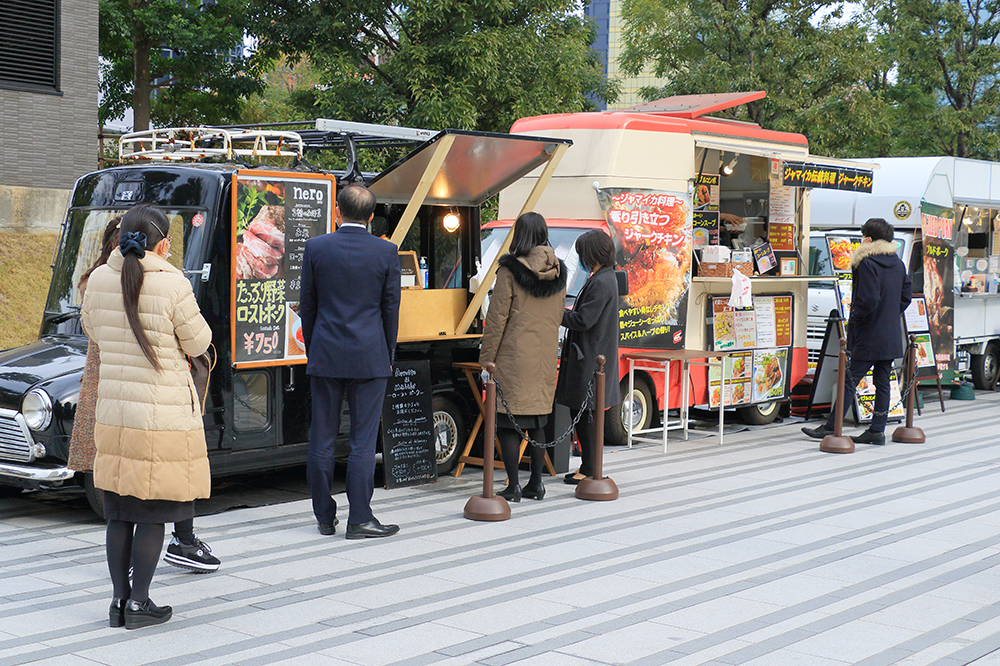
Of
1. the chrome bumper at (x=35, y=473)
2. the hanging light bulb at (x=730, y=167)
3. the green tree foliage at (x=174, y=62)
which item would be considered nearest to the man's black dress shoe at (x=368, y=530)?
the chrome bumper at (x=35, y=473)

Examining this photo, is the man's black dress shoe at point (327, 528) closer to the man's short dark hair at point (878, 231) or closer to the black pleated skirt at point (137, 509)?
the black pleated skirt at point (137, 509)

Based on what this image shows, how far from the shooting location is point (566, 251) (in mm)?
10000

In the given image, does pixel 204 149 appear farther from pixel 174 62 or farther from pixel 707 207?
pixel 174 62

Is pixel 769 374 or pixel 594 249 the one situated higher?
pixel 594 249

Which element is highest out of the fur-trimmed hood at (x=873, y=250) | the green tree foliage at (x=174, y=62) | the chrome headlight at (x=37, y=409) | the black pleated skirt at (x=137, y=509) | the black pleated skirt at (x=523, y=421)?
the green tree foliage at (x=174, y=62)

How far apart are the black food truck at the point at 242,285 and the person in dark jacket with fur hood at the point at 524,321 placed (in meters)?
0.81

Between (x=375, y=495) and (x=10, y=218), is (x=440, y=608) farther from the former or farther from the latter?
(x=10, y=218)

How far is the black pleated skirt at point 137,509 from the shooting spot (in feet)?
15.6

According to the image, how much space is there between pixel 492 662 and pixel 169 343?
1955 millimetres

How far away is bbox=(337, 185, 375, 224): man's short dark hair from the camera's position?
20.9ft

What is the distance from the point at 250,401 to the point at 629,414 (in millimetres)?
4021

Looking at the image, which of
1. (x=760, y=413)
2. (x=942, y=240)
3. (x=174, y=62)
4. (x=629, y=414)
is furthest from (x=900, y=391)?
(x=174, y=62)

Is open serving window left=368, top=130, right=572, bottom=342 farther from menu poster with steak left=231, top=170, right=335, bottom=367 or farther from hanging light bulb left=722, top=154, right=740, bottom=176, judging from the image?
hanging light bulb left=722, top=154, right=740, bottom=176

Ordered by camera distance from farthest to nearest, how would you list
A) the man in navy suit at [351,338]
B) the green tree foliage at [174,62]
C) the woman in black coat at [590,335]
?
1. the green tree foliage at [174,62]
2. the woman in black coat at [590,335]
3. the man in navy suit at [351,338]
